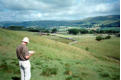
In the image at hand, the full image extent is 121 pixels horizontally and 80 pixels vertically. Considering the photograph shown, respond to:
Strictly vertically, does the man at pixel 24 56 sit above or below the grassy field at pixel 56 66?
above

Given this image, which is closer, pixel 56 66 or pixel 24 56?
pixel 24 56

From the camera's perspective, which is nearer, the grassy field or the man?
the man

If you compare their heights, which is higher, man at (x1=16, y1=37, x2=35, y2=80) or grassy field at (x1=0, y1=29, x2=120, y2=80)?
man at (x1=16, y1=37, x2=35, y2=80)

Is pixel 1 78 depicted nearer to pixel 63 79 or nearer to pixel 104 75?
pixel 63 79

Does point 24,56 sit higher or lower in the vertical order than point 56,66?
higher

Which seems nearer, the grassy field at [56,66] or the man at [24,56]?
the man at [24,56]

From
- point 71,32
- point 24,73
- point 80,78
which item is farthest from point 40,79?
point 71,32

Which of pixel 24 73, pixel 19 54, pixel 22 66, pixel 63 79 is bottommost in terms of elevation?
pixel 63 79

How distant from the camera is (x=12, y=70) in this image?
788cm

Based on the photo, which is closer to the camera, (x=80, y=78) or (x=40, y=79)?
(x=40, y=79)

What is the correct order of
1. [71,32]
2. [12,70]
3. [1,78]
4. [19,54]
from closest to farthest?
[19,54]
[1,78]
[12,70]
[71,32]

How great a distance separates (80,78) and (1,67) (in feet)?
19.0

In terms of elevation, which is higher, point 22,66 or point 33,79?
point 22,66

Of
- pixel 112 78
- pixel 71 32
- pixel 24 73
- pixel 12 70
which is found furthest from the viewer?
pixel 71 32
